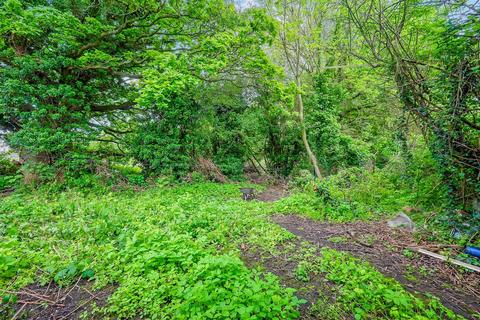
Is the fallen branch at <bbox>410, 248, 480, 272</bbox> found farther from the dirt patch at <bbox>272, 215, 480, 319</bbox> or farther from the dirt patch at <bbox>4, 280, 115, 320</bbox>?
the dirt patch at <bbox>4, 280, 115, 320</bbox>

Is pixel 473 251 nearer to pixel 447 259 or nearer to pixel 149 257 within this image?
pixel 447 259

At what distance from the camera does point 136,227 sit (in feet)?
11.9

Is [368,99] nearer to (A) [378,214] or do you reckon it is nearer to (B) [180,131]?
(A) [378,214]

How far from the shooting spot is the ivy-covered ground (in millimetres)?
2037

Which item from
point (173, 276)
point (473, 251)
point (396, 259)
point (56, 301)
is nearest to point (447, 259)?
point (473, 251)

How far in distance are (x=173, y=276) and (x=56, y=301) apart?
4.11 feet

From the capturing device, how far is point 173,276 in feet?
7.88

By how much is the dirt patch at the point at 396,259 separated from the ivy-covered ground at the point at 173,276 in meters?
0.31

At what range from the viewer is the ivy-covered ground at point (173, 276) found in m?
2.04

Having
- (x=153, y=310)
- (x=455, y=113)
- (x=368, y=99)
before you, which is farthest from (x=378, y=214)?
(x=368, y=99)

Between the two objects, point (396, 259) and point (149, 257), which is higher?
point (149, 257)

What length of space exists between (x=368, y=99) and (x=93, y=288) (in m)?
12.7

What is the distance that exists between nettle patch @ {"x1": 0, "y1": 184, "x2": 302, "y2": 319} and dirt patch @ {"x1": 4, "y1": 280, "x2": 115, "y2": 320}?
10 centimetres

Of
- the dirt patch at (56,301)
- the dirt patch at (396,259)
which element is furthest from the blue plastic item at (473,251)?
the dirt patch at (56,301)
